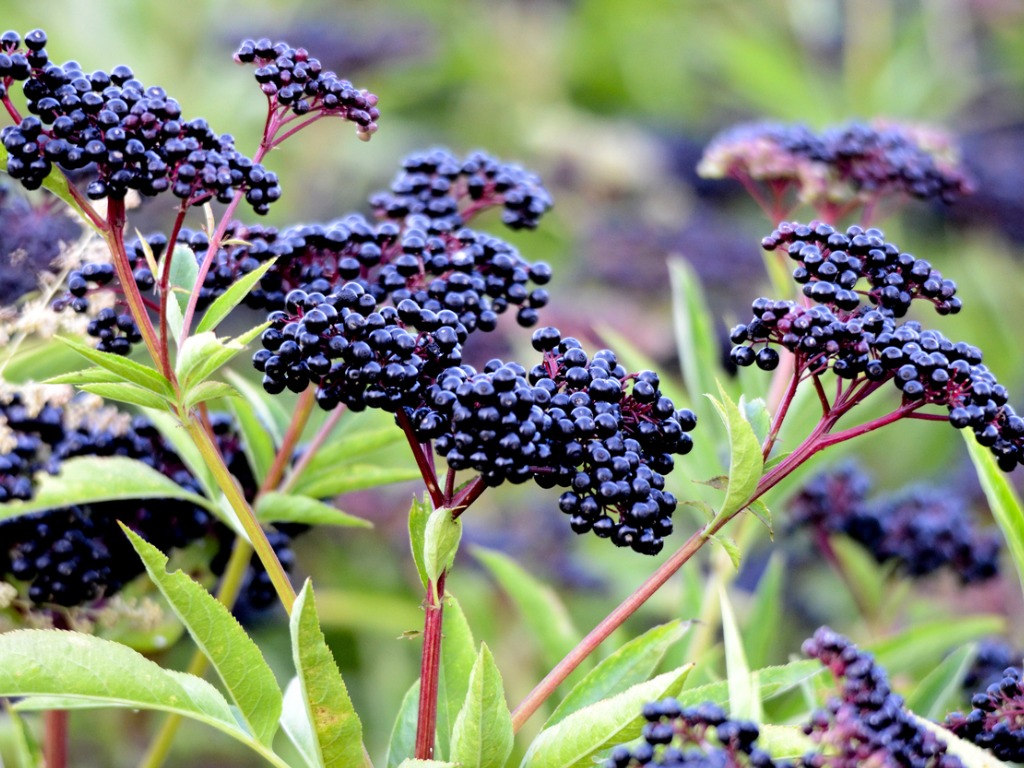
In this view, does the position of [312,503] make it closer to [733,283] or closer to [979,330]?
[733,283]

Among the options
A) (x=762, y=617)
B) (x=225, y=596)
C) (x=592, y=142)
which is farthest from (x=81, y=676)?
(x=592, y=142)

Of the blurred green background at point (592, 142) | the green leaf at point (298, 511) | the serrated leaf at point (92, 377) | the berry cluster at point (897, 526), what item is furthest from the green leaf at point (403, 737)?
the blurred green background at point (592, 142)

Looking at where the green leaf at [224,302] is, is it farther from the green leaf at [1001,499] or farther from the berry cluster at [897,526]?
the berry cluster at [897,526]

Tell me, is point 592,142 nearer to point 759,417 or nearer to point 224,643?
point 759,417

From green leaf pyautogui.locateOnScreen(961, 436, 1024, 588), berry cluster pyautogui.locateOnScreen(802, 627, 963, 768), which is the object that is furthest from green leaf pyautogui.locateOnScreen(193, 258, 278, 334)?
green leaf pyautogui.locateOnScreen(961, 436, 1024, 588)

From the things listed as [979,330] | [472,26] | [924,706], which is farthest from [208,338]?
[472,26]

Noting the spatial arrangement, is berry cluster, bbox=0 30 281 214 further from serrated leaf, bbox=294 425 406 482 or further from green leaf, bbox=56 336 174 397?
serrated leaf, bbox=294 425 406 482
